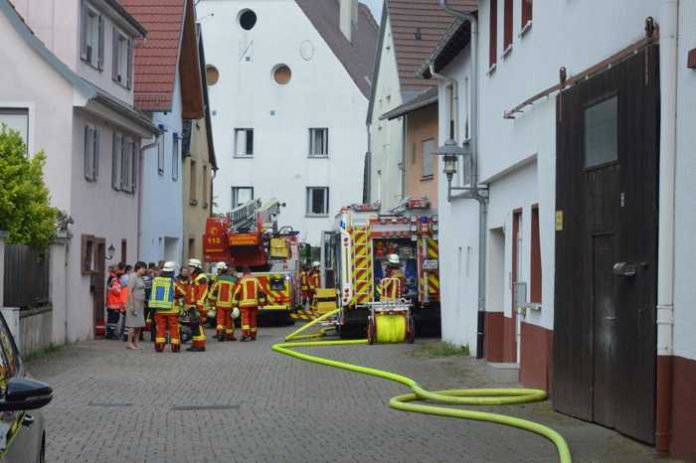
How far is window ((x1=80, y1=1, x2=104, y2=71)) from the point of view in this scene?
2955 centimetres

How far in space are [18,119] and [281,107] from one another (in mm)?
34679

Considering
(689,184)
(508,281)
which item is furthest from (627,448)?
(508,281)

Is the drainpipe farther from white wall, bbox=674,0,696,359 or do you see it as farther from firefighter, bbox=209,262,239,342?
firefighter, bbox=209,262,239,342

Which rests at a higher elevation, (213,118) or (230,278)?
(213,118)

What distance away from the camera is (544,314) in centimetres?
1645

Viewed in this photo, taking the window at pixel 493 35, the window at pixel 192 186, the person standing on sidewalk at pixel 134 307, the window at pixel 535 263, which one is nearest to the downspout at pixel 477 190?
the window at pixel 493 35

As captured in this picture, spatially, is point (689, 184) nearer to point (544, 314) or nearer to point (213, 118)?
point (544, 314)

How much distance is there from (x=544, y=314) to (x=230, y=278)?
14.3 meters

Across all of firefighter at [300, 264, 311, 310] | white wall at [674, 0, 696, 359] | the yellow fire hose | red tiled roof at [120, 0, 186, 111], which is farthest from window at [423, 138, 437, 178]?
white wall at [674, 0, 696, 359]

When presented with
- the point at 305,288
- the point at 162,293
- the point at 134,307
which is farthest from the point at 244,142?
the point at 162,293

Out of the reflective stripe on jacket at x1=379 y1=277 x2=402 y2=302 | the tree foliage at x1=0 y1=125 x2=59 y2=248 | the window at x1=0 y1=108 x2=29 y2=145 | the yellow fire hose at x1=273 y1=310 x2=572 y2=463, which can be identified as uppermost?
the window at x1=0 y1=108 x2=29 y2=145

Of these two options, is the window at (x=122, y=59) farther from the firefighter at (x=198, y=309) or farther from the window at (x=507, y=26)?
the window at (x=507, y=26)

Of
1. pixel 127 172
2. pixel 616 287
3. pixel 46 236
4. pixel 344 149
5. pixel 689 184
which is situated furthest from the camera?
pixel 344 149

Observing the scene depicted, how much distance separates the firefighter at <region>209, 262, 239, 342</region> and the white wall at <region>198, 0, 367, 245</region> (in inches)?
1247
